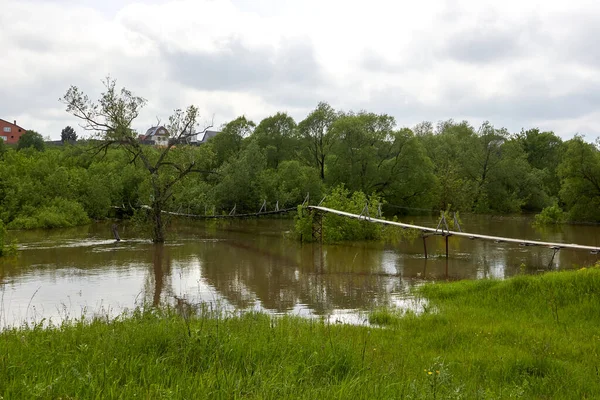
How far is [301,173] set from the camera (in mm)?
42719

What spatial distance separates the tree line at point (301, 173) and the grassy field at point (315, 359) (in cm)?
2025

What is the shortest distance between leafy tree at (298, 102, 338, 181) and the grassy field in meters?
39.9

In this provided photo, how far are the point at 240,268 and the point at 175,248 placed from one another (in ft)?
22.4

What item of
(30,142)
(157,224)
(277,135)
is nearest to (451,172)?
(277,135)

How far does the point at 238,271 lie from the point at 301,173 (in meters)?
25.6

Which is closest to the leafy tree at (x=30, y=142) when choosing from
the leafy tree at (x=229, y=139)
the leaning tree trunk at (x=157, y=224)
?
the leafy tree at (x=229, y=139)

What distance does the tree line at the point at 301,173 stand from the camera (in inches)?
1361

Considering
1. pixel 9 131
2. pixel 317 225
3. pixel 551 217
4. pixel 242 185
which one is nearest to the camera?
pixel 317 225

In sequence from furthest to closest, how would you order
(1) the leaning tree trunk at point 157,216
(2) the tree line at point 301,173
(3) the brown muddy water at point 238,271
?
(2) the tree line at point 301,173 → (1) the leaning tree trunk at point 157,216 → (3) the brown muddy water at point 238,271

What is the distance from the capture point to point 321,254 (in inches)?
867

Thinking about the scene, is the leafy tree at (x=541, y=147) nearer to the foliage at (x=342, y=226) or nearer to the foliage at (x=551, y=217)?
the foliage at (x=551, y=217)

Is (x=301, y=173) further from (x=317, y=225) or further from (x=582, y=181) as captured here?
(x=582, y=181)

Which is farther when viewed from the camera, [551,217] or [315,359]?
[551,217]

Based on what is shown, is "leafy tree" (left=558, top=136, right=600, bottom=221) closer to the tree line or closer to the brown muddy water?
the tree line
